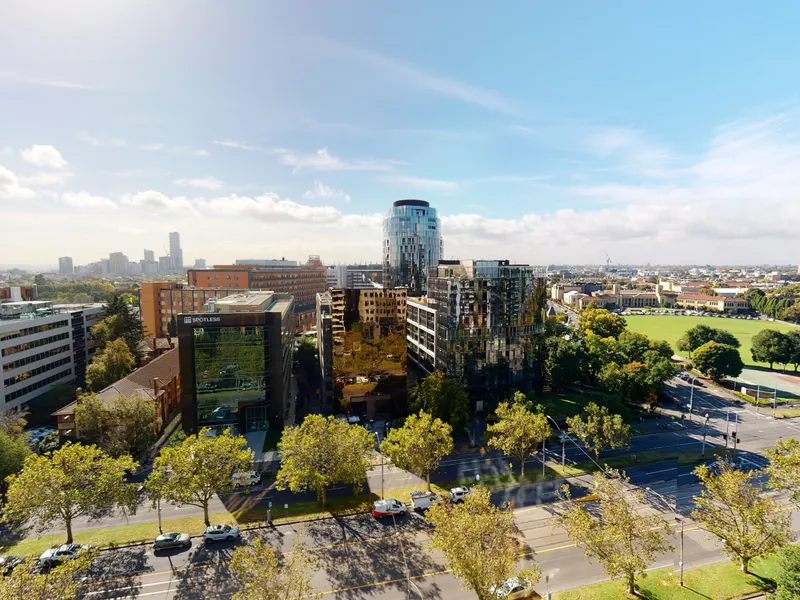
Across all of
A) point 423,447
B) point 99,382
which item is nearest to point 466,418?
point 423,447

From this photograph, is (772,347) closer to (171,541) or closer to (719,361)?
(719,361)

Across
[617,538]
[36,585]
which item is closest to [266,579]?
[36,585]

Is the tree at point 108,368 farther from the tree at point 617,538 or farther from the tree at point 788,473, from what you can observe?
the tree at point 788,473

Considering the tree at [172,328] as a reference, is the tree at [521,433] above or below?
below

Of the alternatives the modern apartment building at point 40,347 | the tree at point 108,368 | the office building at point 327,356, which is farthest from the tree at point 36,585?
the modern apartment building at point 40,347

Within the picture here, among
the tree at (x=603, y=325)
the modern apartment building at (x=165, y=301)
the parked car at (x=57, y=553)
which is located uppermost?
the modern apartment building at (x=165, y=301)

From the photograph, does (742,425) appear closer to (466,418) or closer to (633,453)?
(633,453)
